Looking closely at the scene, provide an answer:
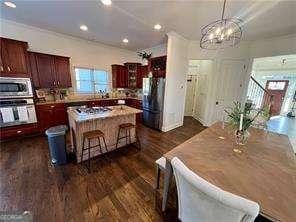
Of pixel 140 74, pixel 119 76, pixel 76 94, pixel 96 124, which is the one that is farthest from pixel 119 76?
pixel 96 124

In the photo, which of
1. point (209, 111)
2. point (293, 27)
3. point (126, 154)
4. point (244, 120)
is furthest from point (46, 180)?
point (293, 27)

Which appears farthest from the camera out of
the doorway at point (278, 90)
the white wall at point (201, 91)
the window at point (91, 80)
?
the doorway at point (278, 90)

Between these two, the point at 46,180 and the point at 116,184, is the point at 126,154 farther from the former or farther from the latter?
the point at 46,180

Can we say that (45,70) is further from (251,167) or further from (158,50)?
(251,167)

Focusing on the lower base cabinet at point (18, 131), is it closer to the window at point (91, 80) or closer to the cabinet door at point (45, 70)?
the cabinet door at point (45, 70)

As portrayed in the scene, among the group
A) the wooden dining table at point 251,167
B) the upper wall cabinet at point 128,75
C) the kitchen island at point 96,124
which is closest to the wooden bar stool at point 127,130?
the kitchen island at point 96,124

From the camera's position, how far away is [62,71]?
13.8ft

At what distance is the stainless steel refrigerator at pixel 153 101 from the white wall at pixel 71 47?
201 centimetres

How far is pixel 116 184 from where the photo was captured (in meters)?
2.16

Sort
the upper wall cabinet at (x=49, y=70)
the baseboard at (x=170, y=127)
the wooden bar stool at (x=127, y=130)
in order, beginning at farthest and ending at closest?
the baseboard at (x=170, y=127) < the upper wall cabinet at (x=49, y=70) < the wooden bar stool at (x=127, y=130)

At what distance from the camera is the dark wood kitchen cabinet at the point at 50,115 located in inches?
146

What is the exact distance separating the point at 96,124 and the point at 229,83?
14.1 feet

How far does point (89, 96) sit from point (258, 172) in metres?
5.23

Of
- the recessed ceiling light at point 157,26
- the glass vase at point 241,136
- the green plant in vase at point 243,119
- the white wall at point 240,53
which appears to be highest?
the recessed ceiling light at point 157,26
